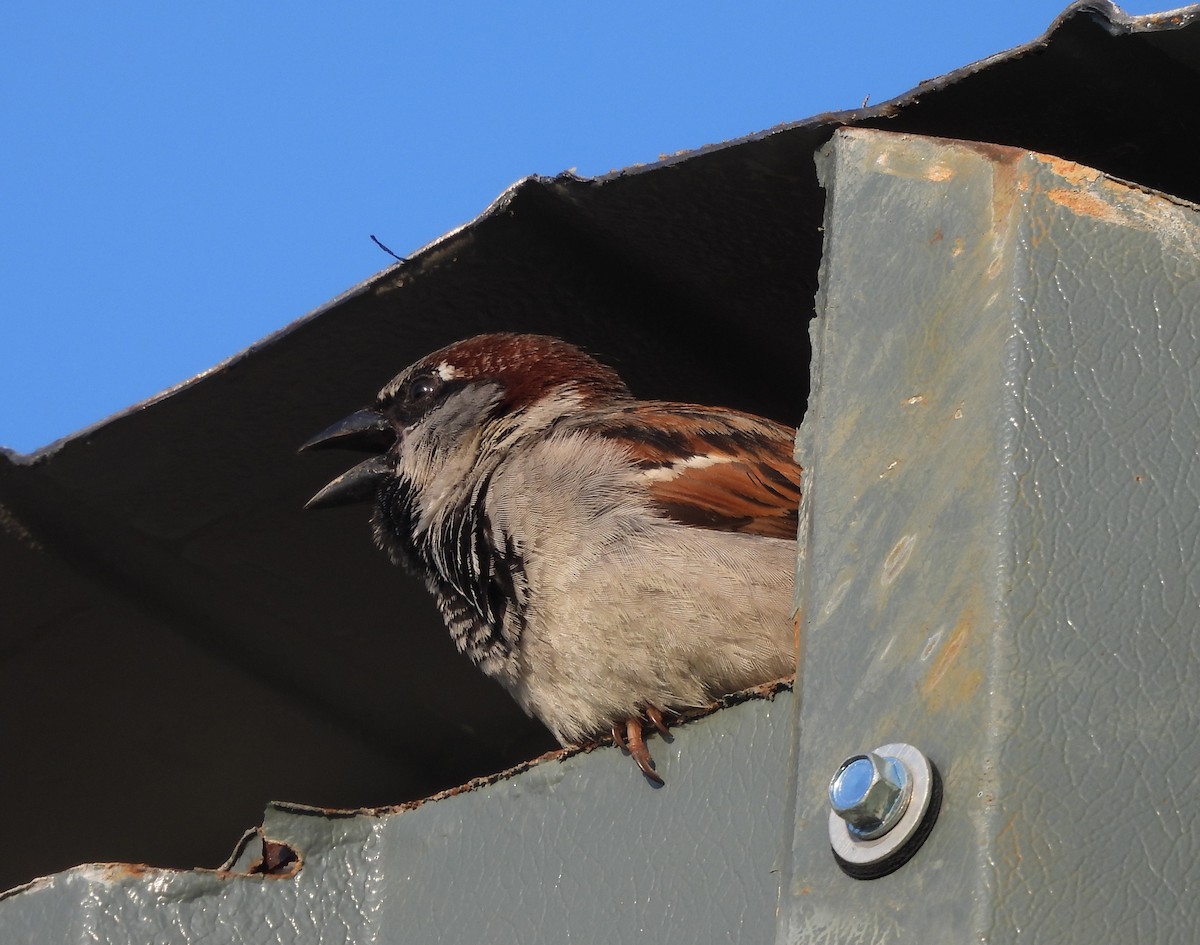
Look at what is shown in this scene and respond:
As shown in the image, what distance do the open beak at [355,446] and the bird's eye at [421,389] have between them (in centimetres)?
6

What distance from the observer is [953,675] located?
1258 mm

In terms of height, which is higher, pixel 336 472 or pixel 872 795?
pixel 336 472

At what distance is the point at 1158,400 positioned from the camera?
137cm

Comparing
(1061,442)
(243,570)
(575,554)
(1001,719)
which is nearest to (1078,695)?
(1001,719)

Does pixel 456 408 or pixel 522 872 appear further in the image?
pixel 456 408

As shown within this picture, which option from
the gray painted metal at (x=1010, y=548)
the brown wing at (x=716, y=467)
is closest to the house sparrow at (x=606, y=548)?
the brown wing at (x=716, y=467)

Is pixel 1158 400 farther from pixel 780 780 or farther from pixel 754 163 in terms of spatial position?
pixel 754 163

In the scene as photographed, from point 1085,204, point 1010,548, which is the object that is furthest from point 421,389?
point 1010,548

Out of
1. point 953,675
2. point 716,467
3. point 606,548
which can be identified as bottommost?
point 953,675

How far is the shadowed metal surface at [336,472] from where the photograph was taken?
2.14m

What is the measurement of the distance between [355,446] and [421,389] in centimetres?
15

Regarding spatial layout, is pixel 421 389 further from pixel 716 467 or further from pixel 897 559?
pixel 897 559

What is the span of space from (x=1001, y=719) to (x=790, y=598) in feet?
3.20

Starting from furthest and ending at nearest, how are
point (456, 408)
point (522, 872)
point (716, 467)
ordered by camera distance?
point (456, 408) → point (716, 467) → point (522, 872)
